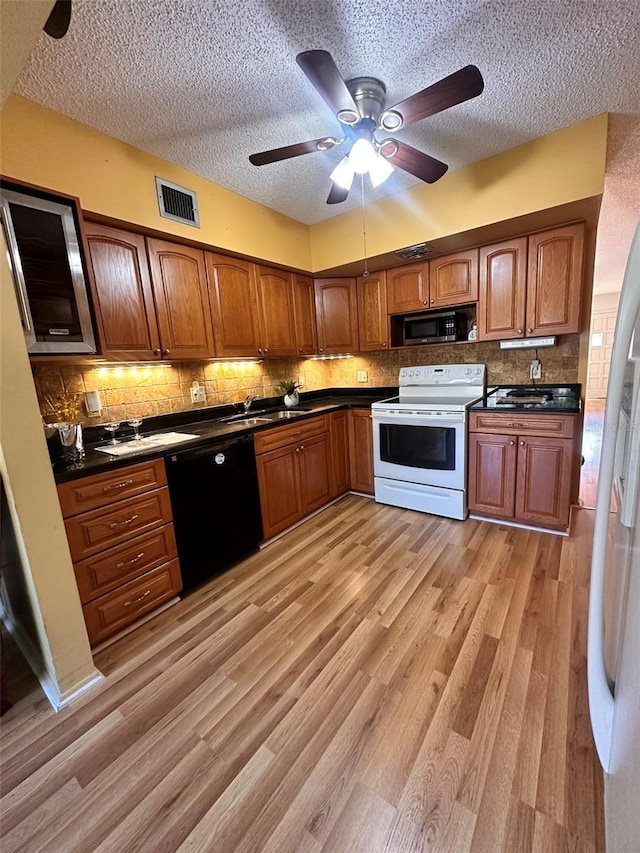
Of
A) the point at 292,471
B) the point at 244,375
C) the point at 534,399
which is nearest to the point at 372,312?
the point at 244,375

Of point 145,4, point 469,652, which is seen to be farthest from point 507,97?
point 469,652

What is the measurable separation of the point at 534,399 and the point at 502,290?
0.87 meters

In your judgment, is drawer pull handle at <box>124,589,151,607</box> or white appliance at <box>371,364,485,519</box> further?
white appliance at <box>371,364,485,519</box>

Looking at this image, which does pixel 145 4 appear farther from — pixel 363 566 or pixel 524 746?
pixel 524 746

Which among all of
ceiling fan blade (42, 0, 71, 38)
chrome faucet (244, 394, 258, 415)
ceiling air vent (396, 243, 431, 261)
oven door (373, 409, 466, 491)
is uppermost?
ceiling fan blade (42, 0, 71, 38)

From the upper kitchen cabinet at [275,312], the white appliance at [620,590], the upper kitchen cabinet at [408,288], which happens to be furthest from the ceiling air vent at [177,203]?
the white appliance at [620,590]

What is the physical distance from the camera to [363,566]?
7.29 ft

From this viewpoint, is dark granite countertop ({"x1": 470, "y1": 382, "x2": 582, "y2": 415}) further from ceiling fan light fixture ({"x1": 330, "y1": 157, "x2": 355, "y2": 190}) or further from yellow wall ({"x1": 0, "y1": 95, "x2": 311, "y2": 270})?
yellow wall ({"x1": 0, "y1": 95, "x2": 311, "y2": 270})

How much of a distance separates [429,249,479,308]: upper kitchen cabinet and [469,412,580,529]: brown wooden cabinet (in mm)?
1000

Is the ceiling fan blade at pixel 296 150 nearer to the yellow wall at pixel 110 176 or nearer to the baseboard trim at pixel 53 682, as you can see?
the yellow wall at pixel 110 176

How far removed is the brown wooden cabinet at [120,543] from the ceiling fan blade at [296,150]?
164cm

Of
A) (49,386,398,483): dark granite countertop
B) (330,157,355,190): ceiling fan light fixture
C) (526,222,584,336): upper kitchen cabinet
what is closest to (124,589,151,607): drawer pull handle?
(49,386,398,483): dark granite countertop

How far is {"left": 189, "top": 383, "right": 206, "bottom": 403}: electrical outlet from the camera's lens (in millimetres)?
2641

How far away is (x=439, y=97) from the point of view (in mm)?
1327
